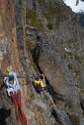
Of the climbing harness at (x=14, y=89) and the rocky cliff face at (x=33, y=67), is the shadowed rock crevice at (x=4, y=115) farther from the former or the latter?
the climbing harness at (x=14, y=89)

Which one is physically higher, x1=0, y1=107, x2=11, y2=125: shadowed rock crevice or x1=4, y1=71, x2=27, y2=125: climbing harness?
x1=4, y1=71, x2=27, y2=125: climbing harness

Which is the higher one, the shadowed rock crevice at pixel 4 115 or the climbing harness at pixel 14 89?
the climbing harness at pixel 14 89

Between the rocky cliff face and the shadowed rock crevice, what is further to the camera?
the rocky cliff face

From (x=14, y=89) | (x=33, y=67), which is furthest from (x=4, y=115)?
(x=33, y=67)

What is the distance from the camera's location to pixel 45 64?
31.4 meters

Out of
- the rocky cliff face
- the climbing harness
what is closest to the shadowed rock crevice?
the rocky cliff face

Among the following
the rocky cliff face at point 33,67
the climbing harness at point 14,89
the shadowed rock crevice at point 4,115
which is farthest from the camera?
the rocky cliff face at point 33,67

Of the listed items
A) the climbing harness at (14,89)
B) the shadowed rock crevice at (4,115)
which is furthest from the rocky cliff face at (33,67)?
the climbing harness at (14,89)

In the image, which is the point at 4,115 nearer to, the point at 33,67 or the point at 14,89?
the point at 14,89

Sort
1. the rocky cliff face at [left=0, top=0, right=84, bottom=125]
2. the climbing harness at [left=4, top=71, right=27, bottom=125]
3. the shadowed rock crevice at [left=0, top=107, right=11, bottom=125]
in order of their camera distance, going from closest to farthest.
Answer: the climbing harness at [left=4, top=71, right=27, bottom=125] → the shadowed rock crevice at [left=0, top=107, right=11, bottom=125] → the rocky cliff face at [left=0, top=0, right=84, bottom=125]

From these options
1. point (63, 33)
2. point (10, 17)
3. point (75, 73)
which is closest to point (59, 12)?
point (63, 33)

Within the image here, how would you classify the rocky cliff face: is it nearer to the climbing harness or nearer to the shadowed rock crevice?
the shadowed rock crevice

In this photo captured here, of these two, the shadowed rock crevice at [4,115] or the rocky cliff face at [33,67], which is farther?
the rocky cliff face at [33,67]

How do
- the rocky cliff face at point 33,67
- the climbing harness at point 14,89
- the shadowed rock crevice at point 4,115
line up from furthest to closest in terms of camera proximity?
the rocky cliff face at point 33,67
the shadowed rock crevice at point 4,115
the climbing harness at point 14,89
